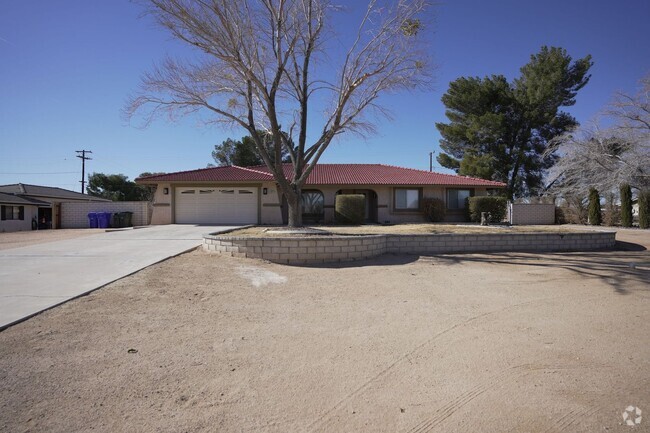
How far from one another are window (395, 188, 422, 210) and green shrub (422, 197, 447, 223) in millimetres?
748

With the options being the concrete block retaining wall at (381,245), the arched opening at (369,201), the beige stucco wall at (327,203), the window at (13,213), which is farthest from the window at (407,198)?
the window at (13,213)

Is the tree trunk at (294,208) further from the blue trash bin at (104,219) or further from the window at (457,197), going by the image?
the blue trash bin at (104,219)

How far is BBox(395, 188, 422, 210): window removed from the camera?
2275cm

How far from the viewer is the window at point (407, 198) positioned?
22.8 metres

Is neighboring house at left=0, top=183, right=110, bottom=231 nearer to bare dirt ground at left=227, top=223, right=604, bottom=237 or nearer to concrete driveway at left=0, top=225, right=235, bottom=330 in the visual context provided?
concrete driveway at left=0, top=225, right=235, bottom=330

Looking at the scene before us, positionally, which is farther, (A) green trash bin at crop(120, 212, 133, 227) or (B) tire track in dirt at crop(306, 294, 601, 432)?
(A) green trash bin at crop(120, 212, 133, 227)

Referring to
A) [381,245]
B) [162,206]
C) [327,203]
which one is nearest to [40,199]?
[162,206]

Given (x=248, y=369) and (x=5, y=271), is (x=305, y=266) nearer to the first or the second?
(x=248, y=369)

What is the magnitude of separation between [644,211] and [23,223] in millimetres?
40408

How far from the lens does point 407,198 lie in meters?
22.8

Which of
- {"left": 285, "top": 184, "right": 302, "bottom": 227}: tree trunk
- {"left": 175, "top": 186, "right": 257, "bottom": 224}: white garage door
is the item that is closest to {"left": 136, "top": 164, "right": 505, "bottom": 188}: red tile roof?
{"left": 175, "top": 186, "right": 257, "bottom": 224}: white garage door

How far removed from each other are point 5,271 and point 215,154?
3511cm

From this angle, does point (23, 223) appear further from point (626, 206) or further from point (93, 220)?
point (626, 206)

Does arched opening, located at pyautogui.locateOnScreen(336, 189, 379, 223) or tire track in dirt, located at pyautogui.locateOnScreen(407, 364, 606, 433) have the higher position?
arched opening, located at pyautogui.locateOnScreen(336, 189, 379, 223)
